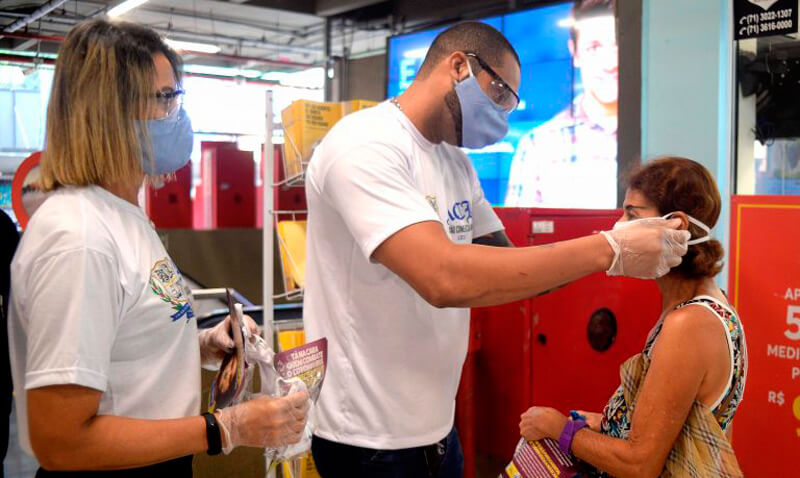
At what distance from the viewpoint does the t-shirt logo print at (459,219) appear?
1.73 meters

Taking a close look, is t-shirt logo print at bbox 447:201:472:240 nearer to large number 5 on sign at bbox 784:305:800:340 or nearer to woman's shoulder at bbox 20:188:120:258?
woman's shoulder at bbox 20:188:120:258

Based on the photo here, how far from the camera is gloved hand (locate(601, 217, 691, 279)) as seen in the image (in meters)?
1.42

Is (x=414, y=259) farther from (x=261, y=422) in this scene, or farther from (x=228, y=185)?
(x=228, y=185)

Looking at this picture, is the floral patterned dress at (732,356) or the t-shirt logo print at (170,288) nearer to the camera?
the t-shirt logo print at (170,288)

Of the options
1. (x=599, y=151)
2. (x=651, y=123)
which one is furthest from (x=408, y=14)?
(x=651, y=123)

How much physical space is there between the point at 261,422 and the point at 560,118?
4439mm

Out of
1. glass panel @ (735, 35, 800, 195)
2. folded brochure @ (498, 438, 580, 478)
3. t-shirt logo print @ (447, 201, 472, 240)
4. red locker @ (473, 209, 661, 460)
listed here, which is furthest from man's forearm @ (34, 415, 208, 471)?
glass panel @ (735, 35, 800, 195)

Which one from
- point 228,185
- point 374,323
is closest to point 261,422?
point 374,323

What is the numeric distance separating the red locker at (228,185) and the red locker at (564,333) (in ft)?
17.6

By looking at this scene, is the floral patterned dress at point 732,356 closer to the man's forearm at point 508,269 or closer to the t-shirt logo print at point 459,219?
the man's forearm at point 508,269

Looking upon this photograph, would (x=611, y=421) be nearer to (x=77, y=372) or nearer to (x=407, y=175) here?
(x=407, y=175)

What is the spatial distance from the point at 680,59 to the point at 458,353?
2.08 metres

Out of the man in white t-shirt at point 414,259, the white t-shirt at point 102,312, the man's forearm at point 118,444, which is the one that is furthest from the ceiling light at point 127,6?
the man's forearm at point 118,444

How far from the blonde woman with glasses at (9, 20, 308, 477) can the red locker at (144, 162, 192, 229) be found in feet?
20.5
